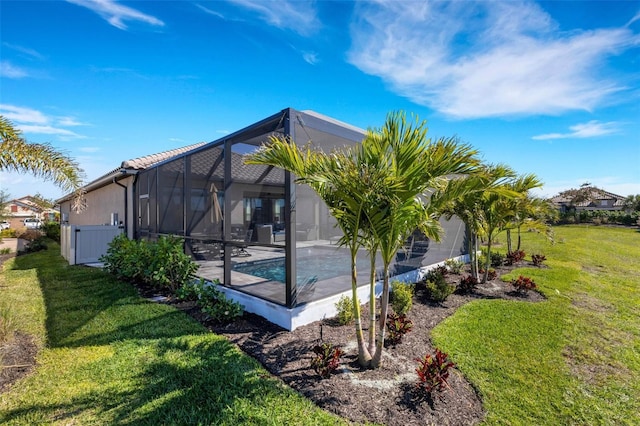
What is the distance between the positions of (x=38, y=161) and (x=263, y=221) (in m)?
4.63

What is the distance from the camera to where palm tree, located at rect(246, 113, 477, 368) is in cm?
334

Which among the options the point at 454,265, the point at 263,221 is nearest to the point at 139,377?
the point at 263,221

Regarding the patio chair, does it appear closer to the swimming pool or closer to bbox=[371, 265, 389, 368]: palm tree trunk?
the swimming pool

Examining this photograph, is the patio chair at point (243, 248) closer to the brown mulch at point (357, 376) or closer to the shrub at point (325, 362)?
the brown mulch at point (357, 376)

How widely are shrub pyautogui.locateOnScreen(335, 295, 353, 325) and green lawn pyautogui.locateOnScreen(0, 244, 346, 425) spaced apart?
1.80 metres

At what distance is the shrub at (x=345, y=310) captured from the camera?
518 cm

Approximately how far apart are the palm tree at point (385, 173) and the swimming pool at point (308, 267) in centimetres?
165

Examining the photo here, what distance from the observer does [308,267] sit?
5332 millimetres

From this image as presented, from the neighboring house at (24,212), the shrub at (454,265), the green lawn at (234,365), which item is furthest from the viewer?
the neighboring house at (24,212)

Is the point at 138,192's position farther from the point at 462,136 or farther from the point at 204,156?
the point at 462,136

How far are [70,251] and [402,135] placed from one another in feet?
42.1

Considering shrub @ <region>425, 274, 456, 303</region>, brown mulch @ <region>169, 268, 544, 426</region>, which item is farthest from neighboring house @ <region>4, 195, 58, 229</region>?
shrub @ <region>425, 274, 456, 303</region>

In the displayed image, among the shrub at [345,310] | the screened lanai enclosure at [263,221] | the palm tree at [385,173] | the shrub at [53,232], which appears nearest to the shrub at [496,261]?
the screened lanai enclosure at [263,221]

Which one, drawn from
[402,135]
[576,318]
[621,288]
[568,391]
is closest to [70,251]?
[402,135]
